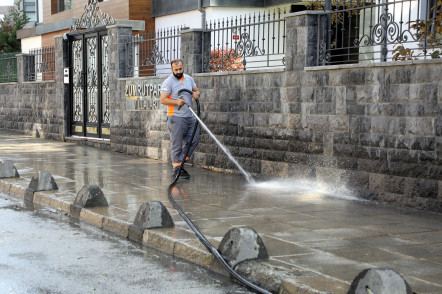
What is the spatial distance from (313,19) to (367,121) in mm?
2102

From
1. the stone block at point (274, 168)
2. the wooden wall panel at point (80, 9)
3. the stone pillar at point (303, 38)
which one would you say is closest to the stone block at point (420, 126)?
the stone pillar at point (303, 38)

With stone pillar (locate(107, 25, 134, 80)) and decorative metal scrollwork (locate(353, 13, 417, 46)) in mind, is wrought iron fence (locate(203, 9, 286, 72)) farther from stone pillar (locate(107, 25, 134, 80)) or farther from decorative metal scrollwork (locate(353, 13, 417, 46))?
stone pillar (locate(107, 25, 134, 80))

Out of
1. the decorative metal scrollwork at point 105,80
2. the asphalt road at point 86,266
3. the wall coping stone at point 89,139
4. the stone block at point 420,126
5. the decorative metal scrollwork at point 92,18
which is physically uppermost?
the decorative metal scrollwork at point 92,18

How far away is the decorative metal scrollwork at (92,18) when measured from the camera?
18438 millimetres

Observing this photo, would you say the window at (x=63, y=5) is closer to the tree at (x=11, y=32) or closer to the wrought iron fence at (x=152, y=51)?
the tree at (x=11, y=32)

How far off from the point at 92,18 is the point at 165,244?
13157mm

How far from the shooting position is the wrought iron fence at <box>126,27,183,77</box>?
15.0 m

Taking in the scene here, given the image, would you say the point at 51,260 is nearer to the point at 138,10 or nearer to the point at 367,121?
the point at 367,121

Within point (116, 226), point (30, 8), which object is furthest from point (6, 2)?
point (116, 226)

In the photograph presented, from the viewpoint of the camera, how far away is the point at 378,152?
9602 mm

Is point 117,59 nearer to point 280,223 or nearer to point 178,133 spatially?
point 178,133

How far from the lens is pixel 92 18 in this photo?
62.6 feet

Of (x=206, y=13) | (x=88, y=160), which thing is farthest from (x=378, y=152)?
(x=206, y=13)

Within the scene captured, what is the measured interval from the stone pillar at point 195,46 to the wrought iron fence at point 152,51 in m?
0.51
